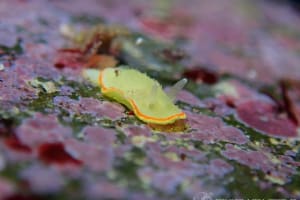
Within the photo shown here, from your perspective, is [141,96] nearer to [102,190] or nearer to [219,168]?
[219,168]

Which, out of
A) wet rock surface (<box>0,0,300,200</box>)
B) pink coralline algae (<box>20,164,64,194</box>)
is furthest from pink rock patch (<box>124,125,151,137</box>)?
pink coralline algae (<box>20,164,64,194</box>)

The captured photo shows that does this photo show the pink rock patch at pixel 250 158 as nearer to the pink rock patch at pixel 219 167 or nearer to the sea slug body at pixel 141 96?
the pink rock patch at pixel 219 167

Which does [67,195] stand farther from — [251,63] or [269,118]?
[251,63]

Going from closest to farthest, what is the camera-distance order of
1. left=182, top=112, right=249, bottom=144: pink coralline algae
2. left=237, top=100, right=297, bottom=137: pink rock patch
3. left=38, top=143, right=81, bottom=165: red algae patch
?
left=38, top=143, right=81, bottom=165: red algae patch, left=182, top=112, right=249, bottom=144: pink coralline algae, left=237, top=100, right=297, bottom=137: pink rock patch

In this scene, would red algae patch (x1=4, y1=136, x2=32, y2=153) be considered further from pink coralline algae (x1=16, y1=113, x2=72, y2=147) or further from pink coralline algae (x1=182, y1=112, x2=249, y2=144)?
pink coralline algae (x1=182, y1=112, x2=249, y2=144)

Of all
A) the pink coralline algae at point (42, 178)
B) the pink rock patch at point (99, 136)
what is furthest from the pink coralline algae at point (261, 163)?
the pink coralline algae at point (42, 178)

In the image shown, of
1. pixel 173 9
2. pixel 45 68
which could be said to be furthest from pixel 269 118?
pixel 173 9

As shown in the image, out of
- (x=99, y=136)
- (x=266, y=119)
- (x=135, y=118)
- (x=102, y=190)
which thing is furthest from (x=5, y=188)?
(x=266, y=119)

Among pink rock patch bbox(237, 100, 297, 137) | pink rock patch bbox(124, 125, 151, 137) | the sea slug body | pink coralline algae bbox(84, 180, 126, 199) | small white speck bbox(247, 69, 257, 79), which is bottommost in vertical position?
pink rock patch bbox(237, 100, 297, 137)
